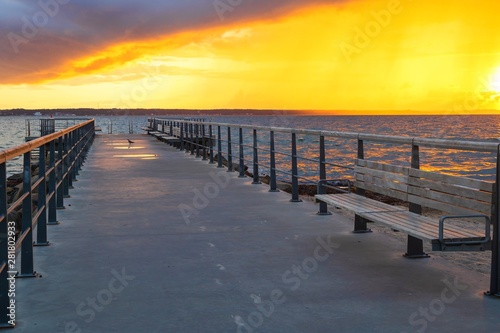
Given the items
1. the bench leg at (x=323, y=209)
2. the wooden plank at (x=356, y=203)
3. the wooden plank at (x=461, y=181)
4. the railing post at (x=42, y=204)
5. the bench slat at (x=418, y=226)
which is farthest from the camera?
the bench leg at (x=323, y=209)

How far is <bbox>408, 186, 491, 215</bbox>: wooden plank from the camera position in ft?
16.6

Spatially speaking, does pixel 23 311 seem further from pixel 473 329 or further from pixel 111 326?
pixel 473 329

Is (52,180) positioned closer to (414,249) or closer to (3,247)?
(3,247)

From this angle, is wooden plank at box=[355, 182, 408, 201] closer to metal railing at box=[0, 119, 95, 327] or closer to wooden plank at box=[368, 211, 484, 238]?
wooden plank at box=[368, 211, 484, 238]

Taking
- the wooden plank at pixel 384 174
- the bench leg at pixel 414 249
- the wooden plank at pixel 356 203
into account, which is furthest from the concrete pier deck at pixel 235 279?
the wooden plank at pixel 384 174

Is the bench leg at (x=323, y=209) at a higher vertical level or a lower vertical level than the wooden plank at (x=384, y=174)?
lower

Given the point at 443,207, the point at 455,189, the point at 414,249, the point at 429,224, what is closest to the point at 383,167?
the point at 414,249

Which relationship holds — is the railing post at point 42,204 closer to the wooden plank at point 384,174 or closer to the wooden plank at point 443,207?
the wooden plank at point 384,174

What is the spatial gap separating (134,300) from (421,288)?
2.36m

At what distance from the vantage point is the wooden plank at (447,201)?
5074 millimetres

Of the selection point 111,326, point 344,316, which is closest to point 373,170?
point 344,316

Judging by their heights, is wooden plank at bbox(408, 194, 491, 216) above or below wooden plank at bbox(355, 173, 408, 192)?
below

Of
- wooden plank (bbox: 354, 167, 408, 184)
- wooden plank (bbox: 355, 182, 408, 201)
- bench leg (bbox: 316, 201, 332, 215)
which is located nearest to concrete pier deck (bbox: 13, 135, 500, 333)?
bench leg (bbox: 316, 201, 332, 215)

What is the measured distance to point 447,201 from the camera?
5.46 meters
